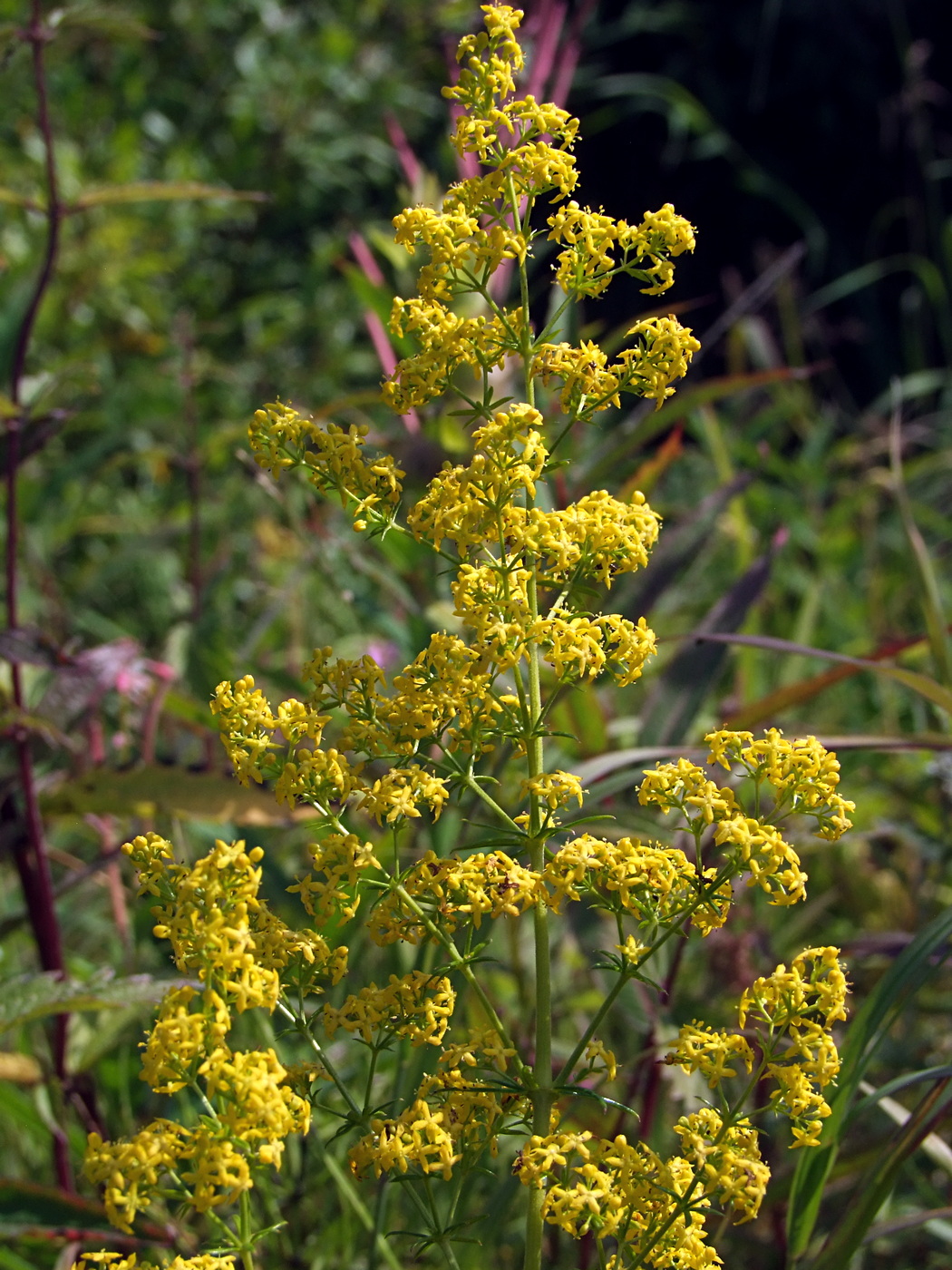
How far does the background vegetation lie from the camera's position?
70.4 inches

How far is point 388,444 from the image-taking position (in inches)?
81.7

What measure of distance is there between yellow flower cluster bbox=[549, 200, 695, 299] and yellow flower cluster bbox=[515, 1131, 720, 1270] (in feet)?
2.21

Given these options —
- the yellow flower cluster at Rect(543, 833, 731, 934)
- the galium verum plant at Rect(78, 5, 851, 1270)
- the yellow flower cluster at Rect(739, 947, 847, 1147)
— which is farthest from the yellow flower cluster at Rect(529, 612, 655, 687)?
the yellow flower cluster at Rect(739, 947, 847, 1147)

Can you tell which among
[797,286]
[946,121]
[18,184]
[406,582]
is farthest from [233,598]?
[946,121]

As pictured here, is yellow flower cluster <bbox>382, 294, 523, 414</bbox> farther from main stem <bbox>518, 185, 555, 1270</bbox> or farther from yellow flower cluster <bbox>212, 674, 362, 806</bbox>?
yellow flower cluster <bbox>212, 674, 362, 806</bbox>

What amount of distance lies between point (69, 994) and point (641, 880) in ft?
2.32

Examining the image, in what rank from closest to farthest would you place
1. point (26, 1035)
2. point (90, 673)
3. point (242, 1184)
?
point (242, 1184) → point (90, 673) → point (26, 1035)

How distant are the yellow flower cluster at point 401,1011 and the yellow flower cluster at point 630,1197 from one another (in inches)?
4.9

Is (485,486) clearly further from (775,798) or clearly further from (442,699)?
(775,798)

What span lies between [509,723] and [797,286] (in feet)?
15.0

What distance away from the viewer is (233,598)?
13.7 feet

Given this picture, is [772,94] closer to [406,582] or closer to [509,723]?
[406,582]

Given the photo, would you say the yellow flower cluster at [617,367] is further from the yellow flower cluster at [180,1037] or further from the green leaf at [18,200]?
the green leaf at [18,200]

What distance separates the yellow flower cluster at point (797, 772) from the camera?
974mm
